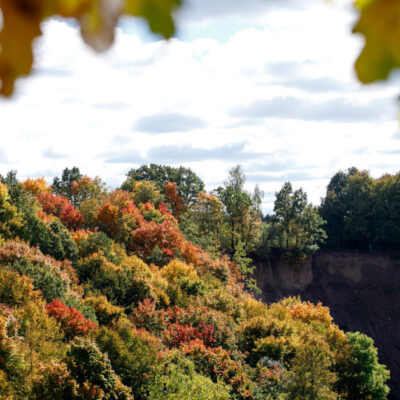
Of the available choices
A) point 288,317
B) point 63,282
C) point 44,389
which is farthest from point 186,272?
point 44,389

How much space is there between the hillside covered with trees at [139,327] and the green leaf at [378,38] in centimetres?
1218

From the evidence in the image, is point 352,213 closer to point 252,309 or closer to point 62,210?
point 62,210

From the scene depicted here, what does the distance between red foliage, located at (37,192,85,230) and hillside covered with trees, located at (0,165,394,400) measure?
10 centimetres

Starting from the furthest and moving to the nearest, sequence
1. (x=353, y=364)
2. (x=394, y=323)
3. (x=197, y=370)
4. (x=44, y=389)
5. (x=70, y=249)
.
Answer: (x=394, y=323) < (x=70, y=249) < (x=353, y=364) < (x=197, y=370) < (x=44, y=389)

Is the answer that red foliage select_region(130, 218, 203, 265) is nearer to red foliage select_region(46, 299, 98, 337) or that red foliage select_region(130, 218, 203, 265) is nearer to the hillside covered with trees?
the hillside covered with trees

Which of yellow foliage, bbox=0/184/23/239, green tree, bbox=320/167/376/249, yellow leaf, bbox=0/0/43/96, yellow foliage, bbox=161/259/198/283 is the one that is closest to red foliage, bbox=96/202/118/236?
yellow foliage, bbox=161/259/198/283

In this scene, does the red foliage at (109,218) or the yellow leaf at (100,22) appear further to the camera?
the red foliage at (109,218)

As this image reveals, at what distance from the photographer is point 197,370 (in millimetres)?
15188

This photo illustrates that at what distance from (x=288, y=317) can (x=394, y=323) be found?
24.9 metres

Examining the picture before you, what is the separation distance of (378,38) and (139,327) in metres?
18.9

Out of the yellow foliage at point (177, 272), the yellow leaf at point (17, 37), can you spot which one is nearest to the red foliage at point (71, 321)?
the yellow foliage at point (177, 272)

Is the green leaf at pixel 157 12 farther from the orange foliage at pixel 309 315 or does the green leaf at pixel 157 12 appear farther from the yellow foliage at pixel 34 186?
the yellow foliage at pixel 34 186

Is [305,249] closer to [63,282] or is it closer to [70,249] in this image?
[70,249]

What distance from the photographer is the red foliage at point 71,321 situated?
15375 mm
